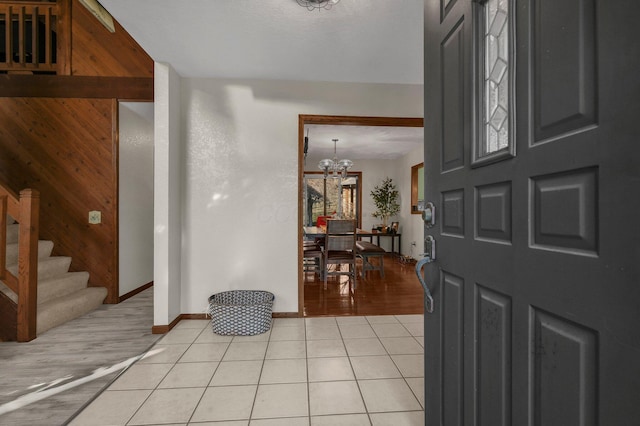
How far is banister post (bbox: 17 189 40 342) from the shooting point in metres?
2.49

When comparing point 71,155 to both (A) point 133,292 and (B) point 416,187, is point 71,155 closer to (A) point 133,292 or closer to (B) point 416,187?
(A) point 133,292

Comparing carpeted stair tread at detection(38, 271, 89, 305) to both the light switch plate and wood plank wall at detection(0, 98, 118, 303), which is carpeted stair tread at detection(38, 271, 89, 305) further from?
the light switch plate

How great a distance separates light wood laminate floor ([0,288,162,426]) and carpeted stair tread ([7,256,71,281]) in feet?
1.90

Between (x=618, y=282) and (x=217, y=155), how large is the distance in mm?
3032

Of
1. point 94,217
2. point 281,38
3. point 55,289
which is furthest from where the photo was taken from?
point 94,217

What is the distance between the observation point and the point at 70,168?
11.8 feet

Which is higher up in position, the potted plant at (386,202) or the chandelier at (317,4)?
the chandelier at (317,4)

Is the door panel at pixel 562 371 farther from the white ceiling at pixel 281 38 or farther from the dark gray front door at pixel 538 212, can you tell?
the white ceiling at pixel 281 38

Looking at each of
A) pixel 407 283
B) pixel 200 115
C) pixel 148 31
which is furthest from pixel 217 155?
pixel 407 283

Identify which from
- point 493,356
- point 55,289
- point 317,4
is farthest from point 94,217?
point 493,356

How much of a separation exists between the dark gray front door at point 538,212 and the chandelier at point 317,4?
102 cm

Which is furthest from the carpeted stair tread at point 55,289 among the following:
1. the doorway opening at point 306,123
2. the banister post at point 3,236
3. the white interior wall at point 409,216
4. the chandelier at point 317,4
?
the white interior wall at point 409,216

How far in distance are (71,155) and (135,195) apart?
0.79 metres

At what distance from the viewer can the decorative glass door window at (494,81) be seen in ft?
2.82
